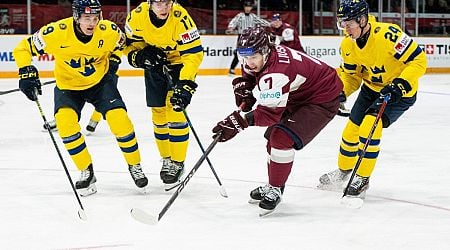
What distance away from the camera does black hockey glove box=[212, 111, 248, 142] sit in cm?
306

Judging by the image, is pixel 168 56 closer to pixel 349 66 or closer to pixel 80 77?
pixel 80 77

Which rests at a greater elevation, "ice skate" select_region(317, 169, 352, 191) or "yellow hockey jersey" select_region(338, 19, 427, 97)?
"yellow hockey jersey" select_region(338, 19, 427, 97)

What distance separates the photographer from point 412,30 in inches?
530

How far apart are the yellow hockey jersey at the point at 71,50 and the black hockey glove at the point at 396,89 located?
1337 mm

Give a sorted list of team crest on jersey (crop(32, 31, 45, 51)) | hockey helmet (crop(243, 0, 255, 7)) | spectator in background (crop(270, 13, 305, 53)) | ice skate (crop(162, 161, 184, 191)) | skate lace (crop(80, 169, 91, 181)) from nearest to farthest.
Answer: team crest on jersey (crop(32, 31, 45, 51)), skate lace (crop(80, 169, 91, 181)), ice skate (crop(162, 161, 184, 191)), spectator in background (crop(270, 13, 305, 53)), hockey helmet (crop(243, 0, 255, 7))

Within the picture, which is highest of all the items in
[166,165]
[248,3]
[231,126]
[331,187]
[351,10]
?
[248,3]

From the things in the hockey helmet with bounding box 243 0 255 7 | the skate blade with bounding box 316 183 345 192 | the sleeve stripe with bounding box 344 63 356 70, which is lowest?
the skate blade with bounding box 316 183 345 192

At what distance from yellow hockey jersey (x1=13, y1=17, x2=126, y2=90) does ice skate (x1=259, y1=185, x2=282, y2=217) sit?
105 cm

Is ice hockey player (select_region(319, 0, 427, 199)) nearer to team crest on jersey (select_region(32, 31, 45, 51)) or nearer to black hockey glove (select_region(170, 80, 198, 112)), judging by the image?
black hockey glove (select_region(170, 80, 198, 112))

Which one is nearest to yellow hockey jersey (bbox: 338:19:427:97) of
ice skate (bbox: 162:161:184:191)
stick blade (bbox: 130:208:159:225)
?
ice skate (bbox: 162:161:184:191)

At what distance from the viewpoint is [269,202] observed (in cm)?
316

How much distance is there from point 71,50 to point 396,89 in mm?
1523

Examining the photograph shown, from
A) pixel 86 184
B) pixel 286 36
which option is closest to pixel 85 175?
pixel 86 184

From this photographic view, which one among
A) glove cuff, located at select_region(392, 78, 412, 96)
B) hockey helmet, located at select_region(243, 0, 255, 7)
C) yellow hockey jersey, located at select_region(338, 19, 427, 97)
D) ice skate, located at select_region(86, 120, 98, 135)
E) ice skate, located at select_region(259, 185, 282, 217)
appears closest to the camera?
ice skate, located at select_region(259, 185, 282, 217)
